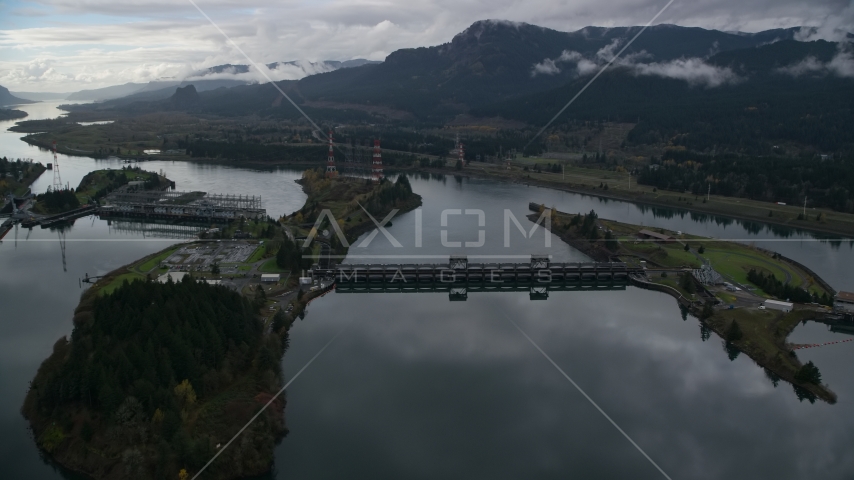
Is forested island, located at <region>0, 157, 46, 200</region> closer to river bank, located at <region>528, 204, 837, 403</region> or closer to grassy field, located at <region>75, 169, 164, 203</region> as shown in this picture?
grassy field, located at <region>75, 169, 164, 203</region>

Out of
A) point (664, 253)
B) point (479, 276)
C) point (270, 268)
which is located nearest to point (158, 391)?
point (270, 268)

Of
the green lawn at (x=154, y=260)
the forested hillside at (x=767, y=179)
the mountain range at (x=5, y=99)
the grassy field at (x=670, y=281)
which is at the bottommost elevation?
the grassy field at (x=670, y=281)

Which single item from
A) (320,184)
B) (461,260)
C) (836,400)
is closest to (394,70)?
(320,184)

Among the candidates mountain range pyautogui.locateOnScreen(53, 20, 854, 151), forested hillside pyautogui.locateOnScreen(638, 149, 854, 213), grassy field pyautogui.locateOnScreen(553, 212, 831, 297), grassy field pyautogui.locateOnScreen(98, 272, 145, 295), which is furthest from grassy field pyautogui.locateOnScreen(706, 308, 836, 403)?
mountain range pyautogui.locateOnScreen(53, 20, 854, 151)

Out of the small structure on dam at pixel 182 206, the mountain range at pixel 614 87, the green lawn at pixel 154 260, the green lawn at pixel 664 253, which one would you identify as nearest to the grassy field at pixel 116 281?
the green lawn at pixel 154 260

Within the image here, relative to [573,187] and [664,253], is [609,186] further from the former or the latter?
[664,253]

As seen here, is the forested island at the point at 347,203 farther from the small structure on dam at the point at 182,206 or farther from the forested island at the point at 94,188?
the forested island at the point at 94,188

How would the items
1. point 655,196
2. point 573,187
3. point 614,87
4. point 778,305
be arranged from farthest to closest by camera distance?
1. point 614,87
2. point 573,187
3. point 655,196
4. point 778,305
